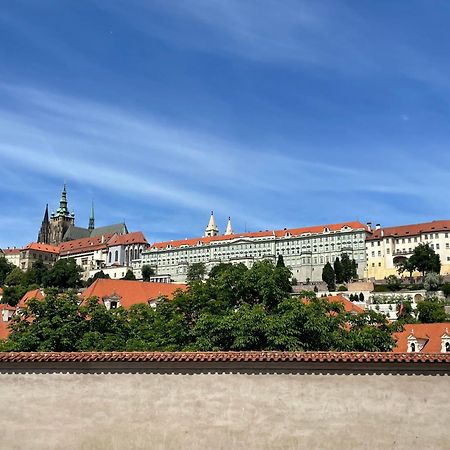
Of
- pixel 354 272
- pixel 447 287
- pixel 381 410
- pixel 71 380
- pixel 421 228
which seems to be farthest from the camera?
pixel 421 228

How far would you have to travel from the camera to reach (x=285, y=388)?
574 inches

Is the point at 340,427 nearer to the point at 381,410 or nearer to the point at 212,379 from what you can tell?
the point at 381,410

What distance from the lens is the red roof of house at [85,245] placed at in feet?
620

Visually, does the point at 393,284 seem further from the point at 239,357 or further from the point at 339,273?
the point at 239,357

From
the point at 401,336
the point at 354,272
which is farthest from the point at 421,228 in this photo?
the point at 401,336

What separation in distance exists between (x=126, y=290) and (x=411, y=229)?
9964 cm

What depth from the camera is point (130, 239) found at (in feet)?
598

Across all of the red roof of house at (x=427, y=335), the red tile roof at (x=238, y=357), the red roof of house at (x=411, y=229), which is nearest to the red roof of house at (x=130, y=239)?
the red roof of house at (x=411, y=229)

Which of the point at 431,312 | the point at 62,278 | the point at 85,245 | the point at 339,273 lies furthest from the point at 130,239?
the point at 431,312

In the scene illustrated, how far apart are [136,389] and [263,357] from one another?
349 cm

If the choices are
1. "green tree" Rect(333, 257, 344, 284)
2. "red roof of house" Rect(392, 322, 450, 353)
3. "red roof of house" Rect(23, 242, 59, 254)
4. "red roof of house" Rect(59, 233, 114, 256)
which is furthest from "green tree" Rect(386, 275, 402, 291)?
"red roof of house" Rect(23, 242, 59, 254)

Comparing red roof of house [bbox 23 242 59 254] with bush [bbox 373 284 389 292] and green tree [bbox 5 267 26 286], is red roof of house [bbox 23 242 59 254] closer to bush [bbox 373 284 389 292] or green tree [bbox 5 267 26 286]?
green tree [bbox 5 267 26 286]

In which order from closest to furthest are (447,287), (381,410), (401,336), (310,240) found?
(381,410) < (401,336) < (447,287) < (310,240)

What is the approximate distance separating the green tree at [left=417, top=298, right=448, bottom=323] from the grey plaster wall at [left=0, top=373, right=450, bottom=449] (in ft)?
214
